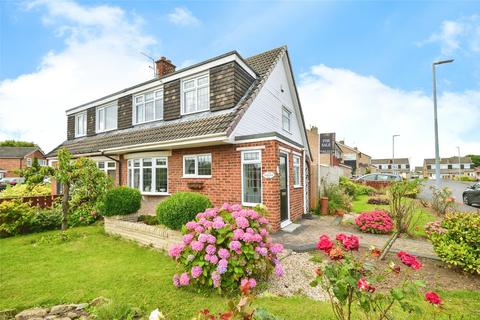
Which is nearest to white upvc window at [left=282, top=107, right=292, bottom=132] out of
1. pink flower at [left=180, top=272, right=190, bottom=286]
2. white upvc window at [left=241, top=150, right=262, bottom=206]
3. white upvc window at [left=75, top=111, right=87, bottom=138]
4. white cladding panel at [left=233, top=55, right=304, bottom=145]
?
white cladding panel at [left=233, top=55, right=304, bottom=145]

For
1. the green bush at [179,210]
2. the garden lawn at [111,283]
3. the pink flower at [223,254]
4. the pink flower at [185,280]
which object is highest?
the green bush at [179,210]

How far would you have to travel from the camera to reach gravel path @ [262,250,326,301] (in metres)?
4.04

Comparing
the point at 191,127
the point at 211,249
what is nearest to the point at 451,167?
the point at 191,127

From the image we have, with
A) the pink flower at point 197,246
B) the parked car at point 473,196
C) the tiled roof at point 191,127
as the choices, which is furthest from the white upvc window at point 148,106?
the parked car at point 473,196

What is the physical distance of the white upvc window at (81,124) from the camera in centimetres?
1596

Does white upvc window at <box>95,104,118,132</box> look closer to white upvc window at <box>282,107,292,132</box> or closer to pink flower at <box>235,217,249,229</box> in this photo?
white upvc window at <box>282,107,292,132</box>

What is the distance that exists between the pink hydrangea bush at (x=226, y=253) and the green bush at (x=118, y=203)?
4.90 metres

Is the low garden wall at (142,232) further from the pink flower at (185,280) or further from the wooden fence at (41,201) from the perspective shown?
the wooden fence at (41,201)

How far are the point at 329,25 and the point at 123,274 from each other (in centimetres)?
1028

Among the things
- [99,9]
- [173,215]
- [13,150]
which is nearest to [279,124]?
[173,215]

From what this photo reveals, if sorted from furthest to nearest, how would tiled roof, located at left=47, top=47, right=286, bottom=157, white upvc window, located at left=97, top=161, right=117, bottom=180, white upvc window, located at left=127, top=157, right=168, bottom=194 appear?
white upvc window, located at left=97, top=161, right=117, bottom=180
white upvc window, located at left=127, top=157, right=168, bottom=194
tiled roof, located at left=47, top=47, right=286, bottom=157

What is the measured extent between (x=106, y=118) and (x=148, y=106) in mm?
4185

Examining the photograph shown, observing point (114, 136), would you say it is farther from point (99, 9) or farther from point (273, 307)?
point (273, 307)

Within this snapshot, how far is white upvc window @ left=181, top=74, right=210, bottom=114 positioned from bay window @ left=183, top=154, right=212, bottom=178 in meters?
2.23
